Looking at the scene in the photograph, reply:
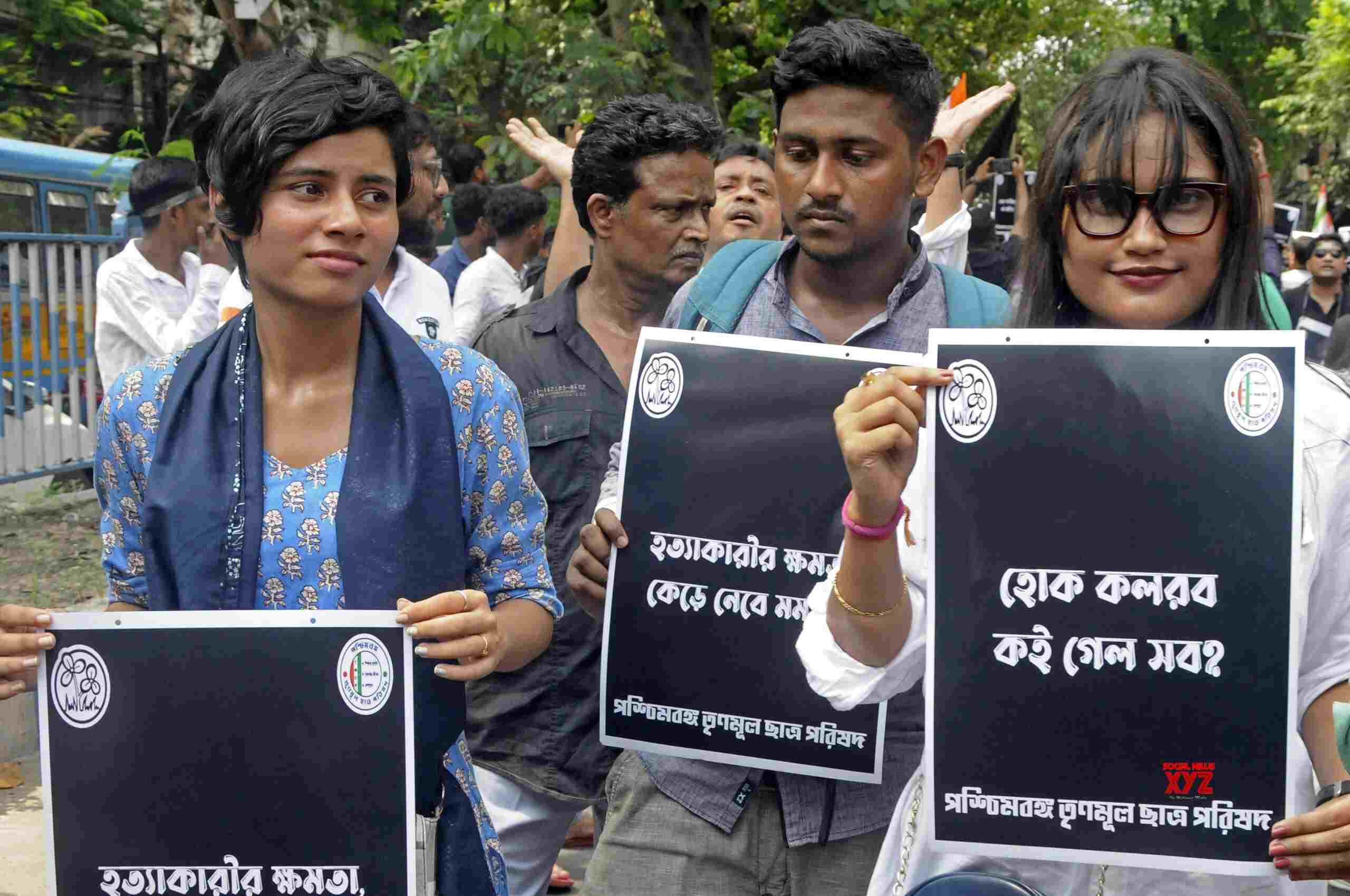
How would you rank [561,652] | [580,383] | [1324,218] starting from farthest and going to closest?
[1324,218] < [580,383] < [561,652]

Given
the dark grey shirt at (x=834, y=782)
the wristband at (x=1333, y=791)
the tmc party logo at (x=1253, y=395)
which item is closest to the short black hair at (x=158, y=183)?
the dark grey shirt at (x=834, y=782)

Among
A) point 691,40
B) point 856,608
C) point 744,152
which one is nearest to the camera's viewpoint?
point 856,608

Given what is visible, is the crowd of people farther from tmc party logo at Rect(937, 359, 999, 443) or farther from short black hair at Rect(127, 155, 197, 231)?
short black hair at Rect(127, 155, 197, 231)

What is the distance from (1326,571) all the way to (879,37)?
1.54 metres

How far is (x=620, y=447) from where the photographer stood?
329 cm

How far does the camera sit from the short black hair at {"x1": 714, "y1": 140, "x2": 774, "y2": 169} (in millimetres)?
6445

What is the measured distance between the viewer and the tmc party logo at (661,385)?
10.2ft

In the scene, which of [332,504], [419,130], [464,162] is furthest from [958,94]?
[464,162]

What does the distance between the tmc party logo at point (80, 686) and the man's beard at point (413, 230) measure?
11.7 feet

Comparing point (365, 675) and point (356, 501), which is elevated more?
point (356, 501)

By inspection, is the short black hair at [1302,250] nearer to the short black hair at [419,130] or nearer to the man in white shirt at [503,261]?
the man in white shirt at [503,261]

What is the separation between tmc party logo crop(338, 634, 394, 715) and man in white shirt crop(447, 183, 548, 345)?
13.4 ft

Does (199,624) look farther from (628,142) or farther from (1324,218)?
(1324,218)

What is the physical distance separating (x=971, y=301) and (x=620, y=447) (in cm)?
77
